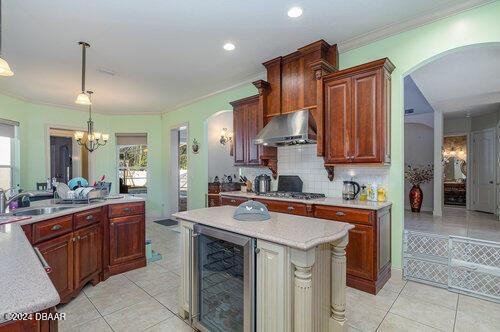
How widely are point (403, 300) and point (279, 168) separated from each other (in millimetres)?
2377

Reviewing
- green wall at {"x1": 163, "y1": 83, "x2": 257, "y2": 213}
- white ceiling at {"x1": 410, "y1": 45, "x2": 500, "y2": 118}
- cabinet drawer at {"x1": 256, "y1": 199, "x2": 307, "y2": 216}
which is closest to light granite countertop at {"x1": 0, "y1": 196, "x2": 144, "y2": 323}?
cabinet drawer at {"x1": 256, "y1": 199, "x2": 307, "y2": 216}

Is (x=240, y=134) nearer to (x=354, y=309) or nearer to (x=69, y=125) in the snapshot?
(x=354, y=309)

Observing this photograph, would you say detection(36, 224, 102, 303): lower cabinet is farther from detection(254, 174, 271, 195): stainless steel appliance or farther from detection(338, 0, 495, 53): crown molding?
detection(338, 0, 495, 53): crown molding

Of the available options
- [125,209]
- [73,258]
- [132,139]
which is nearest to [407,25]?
[125,209]

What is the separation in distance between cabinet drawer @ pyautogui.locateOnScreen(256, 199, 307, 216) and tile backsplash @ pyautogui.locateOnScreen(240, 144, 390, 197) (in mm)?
631

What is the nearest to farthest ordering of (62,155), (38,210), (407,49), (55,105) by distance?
(38,210) < (407,49) < (55,105) < (62,155)

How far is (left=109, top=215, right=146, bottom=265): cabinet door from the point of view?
122 inches

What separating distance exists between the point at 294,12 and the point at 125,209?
300 cm

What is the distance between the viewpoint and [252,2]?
8.14ft

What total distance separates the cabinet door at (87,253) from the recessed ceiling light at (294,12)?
314 cm

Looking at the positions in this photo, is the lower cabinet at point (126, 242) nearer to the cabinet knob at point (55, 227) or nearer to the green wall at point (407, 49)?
the cabinet knob at point (55, 227)

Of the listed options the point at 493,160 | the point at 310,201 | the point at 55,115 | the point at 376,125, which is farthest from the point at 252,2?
the point at 493,160

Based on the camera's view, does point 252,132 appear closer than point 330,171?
No

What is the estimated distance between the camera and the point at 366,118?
291 centimetres
